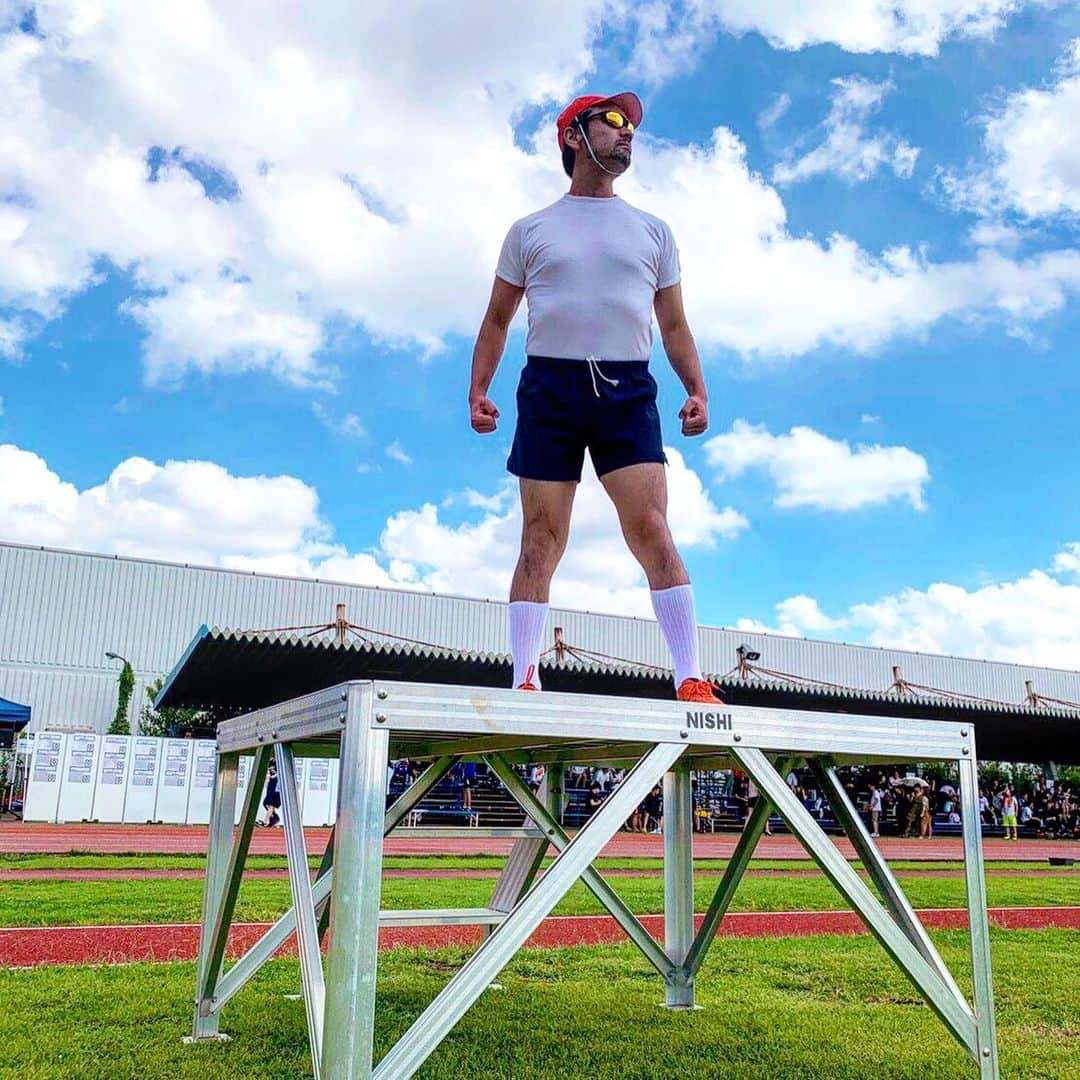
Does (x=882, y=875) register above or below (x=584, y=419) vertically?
below

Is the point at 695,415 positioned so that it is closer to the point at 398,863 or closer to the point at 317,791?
the point at 398,863

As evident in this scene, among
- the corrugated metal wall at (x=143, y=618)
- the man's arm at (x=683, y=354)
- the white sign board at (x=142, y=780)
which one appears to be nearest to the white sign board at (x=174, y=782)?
the white sign board at (x=142, y=780)

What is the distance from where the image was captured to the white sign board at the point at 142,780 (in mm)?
21375

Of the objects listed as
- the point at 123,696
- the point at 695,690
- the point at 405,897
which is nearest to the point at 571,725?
the point at 695,690

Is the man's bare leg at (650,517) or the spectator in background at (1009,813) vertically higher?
the man's bare leg at (650,517)

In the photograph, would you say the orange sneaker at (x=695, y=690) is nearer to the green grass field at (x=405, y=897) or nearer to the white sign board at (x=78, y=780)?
the green grass field at (x=405, y=897)

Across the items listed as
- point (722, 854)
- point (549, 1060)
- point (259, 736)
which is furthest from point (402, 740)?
point (722, 854)

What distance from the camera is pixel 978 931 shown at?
3.01 m

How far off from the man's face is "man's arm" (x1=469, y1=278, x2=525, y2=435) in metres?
0.53

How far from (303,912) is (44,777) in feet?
67.1

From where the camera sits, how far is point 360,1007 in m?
2.23

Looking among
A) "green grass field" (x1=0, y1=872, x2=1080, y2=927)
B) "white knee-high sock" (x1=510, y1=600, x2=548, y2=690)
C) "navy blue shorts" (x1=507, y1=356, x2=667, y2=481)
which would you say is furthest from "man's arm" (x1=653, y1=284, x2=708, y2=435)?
"green grass field" (x1=0, y1=872, x2=1080, y2=927)

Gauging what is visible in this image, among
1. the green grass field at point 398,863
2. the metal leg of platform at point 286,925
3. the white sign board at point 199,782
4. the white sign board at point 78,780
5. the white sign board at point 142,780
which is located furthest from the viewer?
the white sign board at point 199,782

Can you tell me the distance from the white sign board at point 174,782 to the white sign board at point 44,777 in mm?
1860
